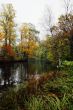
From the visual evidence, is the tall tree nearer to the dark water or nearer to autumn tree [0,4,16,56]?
autumn tree [0,4,16,56]

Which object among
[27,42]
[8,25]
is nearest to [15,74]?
[8,25]

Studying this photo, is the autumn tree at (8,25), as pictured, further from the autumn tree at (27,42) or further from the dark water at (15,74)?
the dark water at (15,74)

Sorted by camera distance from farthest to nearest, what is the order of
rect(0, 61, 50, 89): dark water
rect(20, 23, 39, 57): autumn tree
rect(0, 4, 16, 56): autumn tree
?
rect(20, 23, 39, 57): autumn tree
rect(0, 4, 16, 56): autumn tree
rect(0, 61, 50, 89): dark water

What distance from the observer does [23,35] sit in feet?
165

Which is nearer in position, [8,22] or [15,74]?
[15,74]

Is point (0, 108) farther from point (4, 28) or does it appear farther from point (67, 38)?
point (4, 28)

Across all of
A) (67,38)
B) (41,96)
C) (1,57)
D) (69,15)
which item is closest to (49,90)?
(41,96)

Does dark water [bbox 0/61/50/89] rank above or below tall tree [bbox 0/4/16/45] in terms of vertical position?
below

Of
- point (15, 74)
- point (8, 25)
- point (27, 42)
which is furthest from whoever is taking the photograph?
point (27, 42)

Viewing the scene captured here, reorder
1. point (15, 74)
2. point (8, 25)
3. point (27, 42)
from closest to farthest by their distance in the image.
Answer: point (15, 74) → point (8, 25) → point (27, 42)

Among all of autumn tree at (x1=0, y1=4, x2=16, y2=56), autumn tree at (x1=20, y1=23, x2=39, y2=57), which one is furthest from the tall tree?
autumn tree at (x1=20, y1=23, x2=39, y2=57)

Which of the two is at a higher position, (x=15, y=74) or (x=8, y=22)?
(x=8, y=22)

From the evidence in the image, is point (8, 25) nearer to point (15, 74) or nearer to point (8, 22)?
point (8, 22)

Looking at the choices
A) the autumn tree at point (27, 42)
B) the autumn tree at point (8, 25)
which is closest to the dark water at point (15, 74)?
the autumn tree at point (8, 25)
